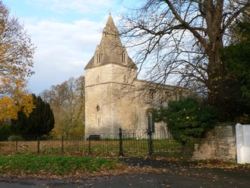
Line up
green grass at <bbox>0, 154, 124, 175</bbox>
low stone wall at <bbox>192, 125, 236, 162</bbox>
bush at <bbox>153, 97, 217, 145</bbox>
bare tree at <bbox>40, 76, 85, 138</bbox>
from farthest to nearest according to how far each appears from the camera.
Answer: bare tree at <bbox>40, 76, 85, 138</bbox>, bush at <bbox>153, 97, 217, 145</bbox>, low stone wall at <bbox>192, 125, 236, 162</bbox>, green grass at <bbox>0, 154, 124, 175</bbox>

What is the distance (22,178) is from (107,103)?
33.7m

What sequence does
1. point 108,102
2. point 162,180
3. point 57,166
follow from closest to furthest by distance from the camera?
point 162,180 < point 57,166 < point 108,102

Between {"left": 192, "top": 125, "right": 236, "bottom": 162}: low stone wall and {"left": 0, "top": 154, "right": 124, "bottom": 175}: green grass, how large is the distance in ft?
12.4

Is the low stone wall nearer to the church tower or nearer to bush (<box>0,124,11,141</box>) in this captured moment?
bush (<box>0,124,11,141</box>)

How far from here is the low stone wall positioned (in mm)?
11594

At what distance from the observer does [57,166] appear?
10.8 meters

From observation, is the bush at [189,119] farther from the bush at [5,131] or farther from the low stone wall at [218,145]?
the bush at [5,131]

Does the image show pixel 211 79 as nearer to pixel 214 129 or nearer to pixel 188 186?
pixel 214 129

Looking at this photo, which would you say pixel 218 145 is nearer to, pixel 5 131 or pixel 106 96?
pixel 5 131

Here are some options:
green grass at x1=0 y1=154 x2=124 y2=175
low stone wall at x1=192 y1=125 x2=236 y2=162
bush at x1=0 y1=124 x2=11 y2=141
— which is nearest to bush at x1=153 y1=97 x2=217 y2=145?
low stone wall at x1=192 y1=125 x2=236 y2=162

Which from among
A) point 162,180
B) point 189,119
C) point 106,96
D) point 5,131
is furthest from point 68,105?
point 162,180

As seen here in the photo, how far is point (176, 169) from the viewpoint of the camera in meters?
10.3

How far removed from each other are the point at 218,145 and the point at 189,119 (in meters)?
1.58

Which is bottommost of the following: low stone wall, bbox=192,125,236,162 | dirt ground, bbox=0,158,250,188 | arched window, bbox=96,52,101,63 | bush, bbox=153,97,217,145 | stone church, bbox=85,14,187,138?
dirt ground, bbox=0,158,250,188
